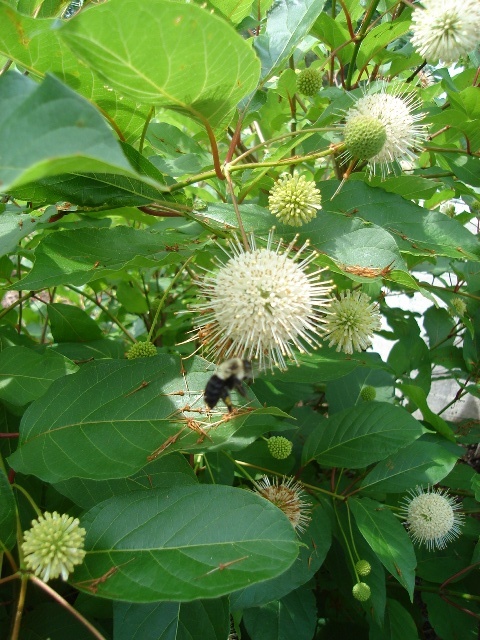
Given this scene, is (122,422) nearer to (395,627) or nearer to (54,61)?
(54,61)

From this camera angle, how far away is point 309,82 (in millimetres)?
1809

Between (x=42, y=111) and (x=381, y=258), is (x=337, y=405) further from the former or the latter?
(x=42, y=111)

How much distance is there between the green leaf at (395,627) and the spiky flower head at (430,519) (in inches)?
9.4

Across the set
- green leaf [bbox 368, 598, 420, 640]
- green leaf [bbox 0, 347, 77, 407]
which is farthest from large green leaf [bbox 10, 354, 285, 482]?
green leaf [bbox 368, 598, 420, 640]

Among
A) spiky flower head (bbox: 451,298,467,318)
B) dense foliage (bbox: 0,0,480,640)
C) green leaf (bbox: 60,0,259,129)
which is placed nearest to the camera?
green leaf (bbox: 60,0,259,129)

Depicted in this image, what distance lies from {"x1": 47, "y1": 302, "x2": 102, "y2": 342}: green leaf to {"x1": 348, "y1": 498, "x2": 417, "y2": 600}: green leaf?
3.29ft

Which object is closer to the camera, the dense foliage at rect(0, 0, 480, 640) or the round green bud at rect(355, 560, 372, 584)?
the dense foliage at rect(0, 0, 480, 640)

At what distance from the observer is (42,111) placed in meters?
0.59

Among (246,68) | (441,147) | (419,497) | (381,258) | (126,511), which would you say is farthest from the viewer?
(419,497)

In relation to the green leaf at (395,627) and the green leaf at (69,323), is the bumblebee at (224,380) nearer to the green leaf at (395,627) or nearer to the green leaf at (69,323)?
the green leaf at (69,323)

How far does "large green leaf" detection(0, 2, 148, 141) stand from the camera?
38.6 inches

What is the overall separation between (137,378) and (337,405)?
3.32 feet

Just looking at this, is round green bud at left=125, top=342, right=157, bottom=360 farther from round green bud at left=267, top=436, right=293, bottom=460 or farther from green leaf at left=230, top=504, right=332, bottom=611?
green leaf at left=230, top=504, right=332, bottom=611

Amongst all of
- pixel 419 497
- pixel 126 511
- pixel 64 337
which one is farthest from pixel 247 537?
pixel 419 497
